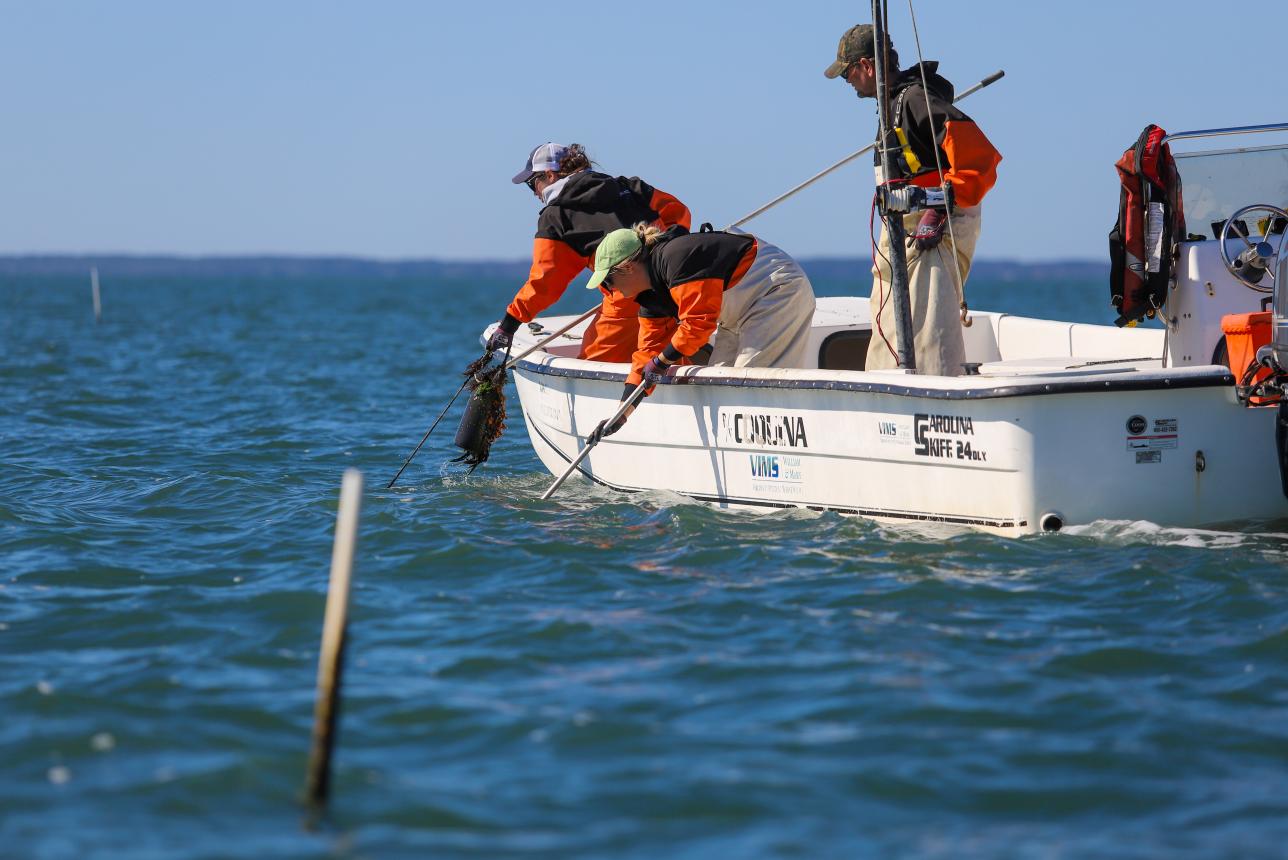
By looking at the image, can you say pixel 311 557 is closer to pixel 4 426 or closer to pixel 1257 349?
pixel 1257 349

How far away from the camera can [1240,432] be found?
21.0 ft

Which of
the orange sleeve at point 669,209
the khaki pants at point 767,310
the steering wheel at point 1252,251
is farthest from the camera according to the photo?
the orange sleeve at point 669,209

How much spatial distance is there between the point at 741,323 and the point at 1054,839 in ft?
14.6

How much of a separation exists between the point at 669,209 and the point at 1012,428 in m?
2.82

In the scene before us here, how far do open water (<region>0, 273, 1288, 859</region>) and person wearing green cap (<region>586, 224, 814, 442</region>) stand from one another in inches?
33.6

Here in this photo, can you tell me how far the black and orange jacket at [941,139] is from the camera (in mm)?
7027

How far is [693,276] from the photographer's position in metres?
7.20

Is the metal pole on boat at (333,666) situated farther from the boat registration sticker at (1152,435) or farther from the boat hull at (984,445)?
the boat registration sticker at (1152,435)

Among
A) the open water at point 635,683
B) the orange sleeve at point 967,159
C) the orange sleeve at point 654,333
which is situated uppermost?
the orange sleeve at point 967,159

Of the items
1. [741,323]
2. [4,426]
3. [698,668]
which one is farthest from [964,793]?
[4,426]

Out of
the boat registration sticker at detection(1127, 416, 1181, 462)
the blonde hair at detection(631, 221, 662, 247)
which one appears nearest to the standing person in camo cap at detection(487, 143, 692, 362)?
the blonde hair at detection(631, 221, 662, 247)

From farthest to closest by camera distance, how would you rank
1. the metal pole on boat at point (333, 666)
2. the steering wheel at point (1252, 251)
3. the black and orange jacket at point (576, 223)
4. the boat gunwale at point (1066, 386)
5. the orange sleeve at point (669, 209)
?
the orange sleeve at point (669, 209), the black and orange jacket at point (576, 223), the steering wheel at point (1252, 251), the boat gunwale at point (1066, 386), the metal pole on boat at point (333, 666)

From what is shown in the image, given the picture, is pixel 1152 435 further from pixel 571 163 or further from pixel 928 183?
pixel 571 163

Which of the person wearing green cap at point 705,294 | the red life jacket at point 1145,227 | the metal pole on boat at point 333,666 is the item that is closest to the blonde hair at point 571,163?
the person wearing green cap at point 705,294
